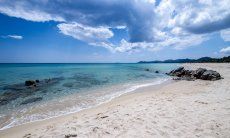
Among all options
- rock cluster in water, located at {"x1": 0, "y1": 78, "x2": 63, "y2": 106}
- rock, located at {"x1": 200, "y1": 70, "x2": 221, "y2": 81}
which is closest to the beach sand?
rock cluster in water, located at {"x1": 0, "y1": 78, "x2": 63, "y2": 106}

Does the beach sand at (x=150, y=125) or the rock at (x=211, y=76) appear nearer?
the beach sand at (x=150, y=125)

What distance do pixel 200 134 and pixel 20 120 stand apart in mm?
8789

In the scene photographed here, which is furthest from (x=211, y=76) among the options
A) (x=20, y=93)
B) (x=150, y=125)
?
(x=20, y=93)

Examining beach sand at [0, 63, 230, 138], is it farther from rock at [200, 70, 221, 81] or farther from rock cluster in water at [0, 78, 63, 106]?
rock at [200, 70, 221, 81]

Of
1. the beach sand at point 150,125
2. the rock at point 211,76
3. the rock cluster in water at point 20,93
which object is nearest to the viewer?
the beach sand at point 150,125

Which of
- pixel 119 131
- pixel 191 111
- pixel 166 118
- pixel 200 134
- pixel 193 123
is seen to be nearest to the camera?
pixel 200 134

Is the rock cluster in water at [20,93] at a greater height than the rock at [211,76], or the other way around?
the rock at [211,76]

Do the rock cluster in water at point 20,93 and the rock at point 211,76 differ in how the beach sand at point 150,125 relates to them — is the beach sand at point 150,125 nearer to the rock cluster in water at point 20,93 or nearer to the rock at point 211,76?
the rock cluster in water at point 20,93

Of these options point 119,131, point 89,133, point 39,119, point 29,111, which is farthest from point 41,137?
point 29,111

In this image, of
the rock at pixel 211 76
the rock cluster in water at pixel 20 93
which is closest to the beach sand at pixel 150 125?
the rock cluster in water at pixel 20 93

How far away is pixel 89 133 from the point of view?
6.06 m

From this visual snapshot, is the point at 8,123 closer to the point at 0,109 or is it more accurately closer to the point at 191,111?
the point at 0,109

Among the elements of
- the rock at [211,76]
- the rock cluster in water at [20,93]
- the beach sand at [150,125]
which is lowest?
the rock cluster in water at [20,93]

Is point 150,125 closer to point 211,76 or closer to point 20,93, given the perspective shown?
point 20,93
